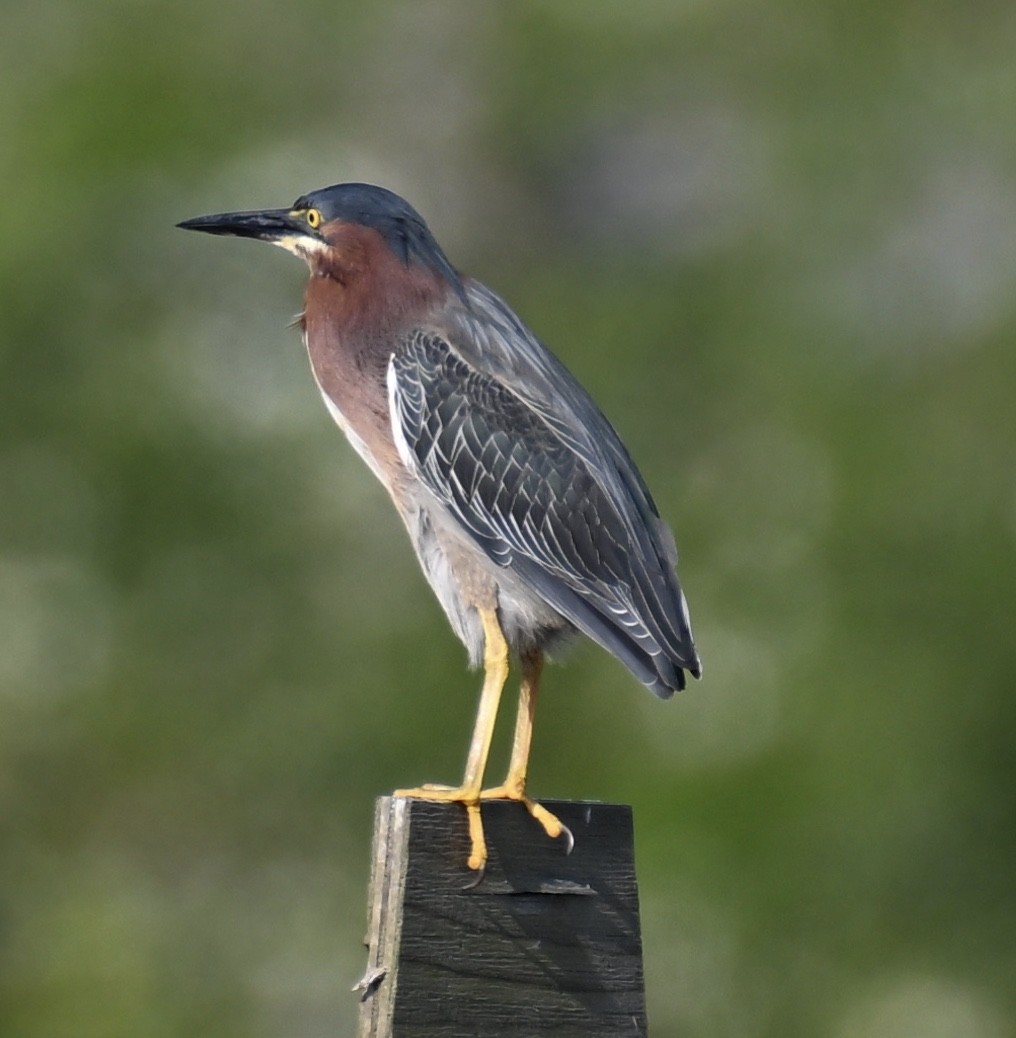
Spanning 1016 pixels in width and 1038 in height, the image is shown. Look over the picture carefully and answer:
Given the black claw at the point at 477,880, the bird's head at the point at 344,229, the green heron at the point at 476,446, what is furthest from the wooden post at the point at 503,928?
the bird's head at the point at 344,229

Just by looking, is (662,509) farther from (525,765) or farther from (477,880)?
(477,880)

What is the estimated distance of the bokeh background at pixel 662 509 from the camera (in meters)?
7.00

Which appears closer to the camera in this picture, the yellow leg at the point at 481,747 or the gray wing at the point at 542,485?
the yellow leg at the point at 481,747

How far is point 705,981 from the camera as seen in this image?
6688 millimetres

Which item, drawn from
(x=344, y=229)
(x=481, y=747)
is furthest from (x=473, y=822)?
(x=344, y=229)

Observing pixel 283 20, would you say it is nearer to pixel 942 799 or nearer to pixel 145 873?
pixel 145 873

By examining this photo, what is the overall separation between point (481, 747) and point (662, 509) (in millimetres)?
4626

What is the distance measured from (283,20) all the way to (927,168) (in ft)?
11.3

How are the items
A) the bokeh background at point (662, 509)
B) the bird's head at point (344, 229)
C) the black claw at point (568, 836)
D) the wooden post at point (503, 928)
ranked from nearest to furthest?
the wooden post at point (503, 928) → the black claw at point (568, 836) → the bird's head at point (344, 229) → the bokeh background at point (662, 509)

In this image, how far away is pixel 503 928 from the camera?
2.56m

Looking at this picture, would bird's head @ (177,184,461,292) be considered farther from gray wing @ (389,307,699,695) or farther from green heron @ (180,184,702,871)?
gray wing @ (389,307,699,695)

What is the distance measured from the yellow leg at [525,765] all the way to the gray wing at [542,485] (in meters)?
0.16

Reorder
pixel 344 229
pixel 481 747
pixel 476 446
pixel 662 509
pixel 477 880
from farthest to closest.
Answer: pixel 662 509, pixel 344 229, pixel 476 446, pixel 481 747, pixel 477 880

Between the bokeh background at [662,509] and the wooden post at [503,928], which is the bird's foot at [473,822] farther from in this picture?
the bokeh background at [662,509]
